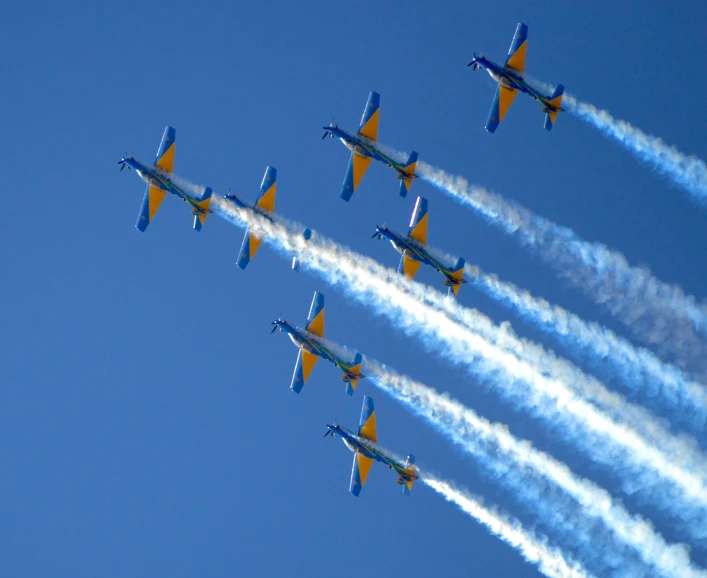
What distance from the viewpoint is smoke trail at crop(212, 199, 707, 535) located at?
56.2 meters

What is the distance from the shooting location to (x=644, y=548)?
185 feet

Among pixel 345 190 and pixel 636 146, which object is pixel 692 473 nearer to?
pixel 636 146

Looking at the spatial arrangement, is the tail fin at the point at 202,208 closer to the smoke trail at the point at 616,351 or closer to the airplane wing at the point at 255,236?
the airplane wing at the point at 255,236

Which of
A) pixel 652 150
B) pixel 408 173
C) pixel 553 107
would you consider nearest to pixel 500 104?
pixel 553 107

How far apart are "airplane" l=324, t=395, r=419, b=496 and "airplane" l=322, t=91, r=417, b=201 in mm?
10442

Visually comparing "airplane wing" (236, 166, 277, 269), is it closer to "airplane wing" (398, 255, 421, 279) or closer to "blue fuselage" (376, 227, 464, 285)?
"blue fuselage" (376, 227, 464, 285)

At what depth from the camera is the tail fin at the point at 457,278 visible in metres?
60.1

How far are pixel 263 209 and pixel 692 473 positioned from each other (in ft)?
77.4

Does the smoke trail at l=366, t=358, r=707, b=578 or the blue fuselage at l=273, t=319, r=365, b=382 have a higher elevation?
the smoke trail at l=366, t=358, r=707, b=578

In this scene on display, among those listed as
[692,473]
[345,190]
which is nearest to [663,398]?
[692,473]

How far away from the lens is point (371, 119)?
6106 cm

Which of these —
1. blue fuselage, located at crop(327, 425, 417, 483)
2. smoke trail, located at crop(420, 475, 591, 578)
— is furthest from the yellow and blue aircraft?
smoke trail, located at crop(420, 475, 591, 578)

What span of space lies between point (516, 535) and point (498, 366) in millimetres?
8012

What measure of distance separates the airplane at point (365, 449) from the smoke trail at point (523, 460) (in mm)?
1715
